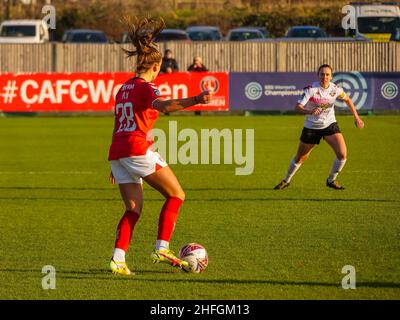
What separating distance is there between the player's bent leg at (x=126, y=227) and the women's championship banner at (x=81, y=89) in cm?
2259

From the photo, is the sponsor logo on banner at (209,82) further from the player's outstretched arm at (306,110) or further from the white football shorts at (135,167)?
the white football shorts at (135,167)

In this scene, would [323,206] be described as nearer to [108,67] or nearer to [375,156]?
[375,156]

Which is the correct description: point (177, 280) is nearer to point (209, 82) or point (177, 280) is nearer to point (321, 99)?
point (321, 99)

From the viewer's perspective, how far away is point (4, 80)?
32.2 m

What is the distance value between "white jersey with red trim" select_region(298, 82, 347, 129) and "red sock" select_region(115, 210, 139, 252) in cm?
706

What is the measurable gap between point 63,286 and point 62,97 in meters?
24.2

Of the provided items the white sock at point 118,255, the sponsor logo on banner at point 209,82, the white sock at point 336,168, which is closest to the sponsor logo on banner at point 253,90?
the sponsor logo on banner at point 209,82

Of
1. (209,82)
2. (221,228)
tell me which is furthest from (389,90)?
(221,228)

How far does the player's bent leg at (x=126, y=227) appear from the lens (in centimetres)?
923

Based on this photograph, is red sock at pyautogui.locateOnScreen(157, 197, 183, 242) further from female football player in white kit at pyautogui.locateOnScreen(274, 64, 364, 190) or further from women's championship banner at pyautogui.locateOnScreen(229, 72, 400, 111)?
women's championship banner at pyautogui.locateOnScreen(229, 72, 400, 111)

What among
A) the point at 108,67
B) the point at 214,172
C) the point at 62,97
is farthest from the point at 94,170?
the point at 108,67

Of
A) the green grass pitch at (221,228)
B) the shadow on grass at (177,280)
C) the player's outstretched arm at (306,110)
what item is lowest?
the green grass pitch at (221,228)

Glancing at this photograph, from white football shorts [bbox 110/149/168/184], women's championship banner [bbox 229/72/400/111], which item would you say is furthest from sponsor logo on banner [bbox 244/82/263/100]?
white football shorts [bbox 110/149/168/184]

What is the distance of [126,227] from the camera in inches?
369
